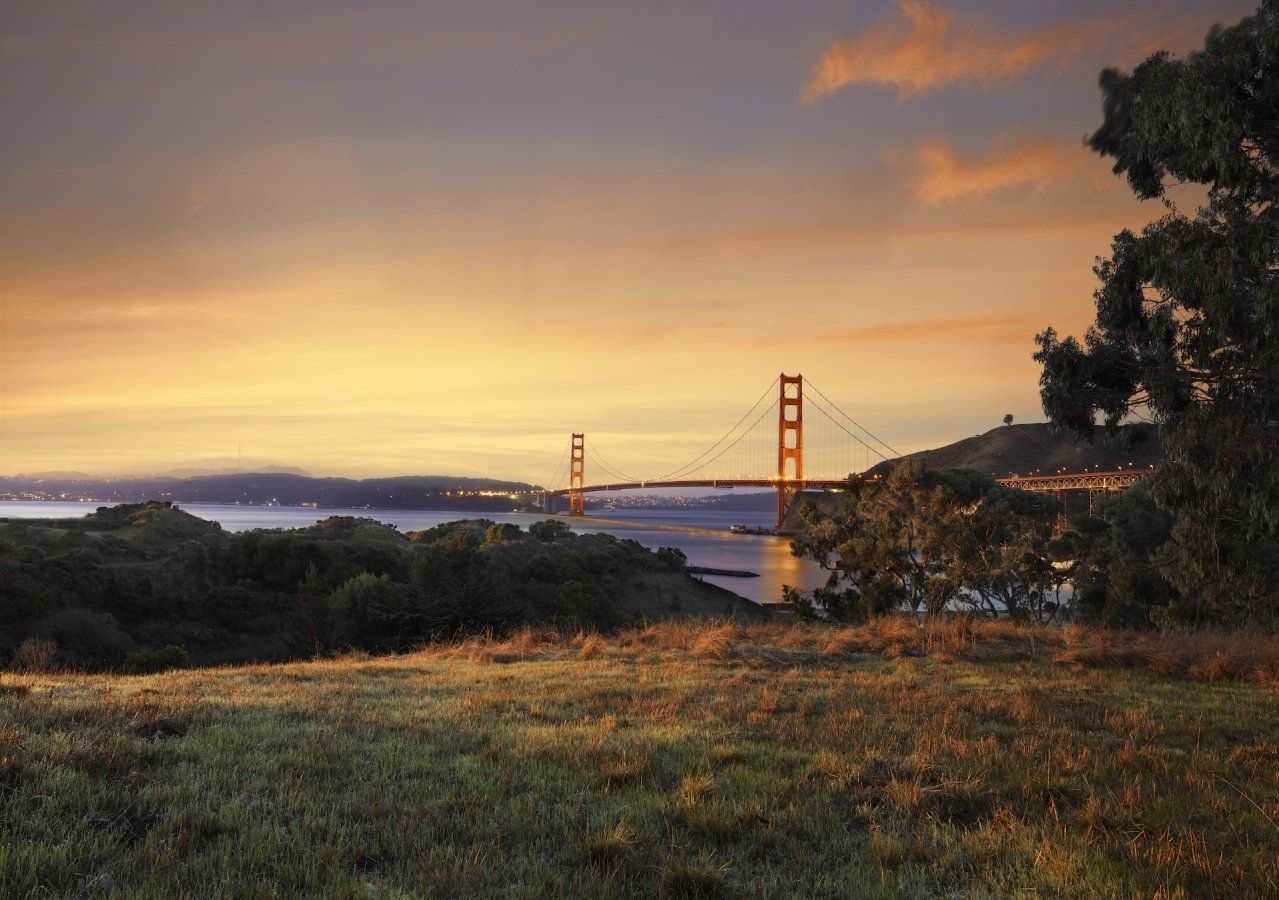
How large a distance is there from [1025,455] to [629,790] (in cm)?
11397

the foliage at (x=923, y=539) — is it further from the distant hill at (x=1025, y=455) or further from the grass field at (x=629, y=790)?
the distant hill at (x=1025, y=455)

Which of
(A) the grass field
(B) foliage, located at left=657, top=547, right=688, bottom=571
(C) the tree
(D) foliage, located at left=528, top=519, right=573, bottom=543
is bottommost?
(B) foliage, located at left=657, top=547, right=688, bottom=571

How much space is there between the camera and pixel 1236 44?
985 centimetres

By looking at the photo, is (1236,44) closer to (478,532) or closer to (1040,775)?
(1040,775)

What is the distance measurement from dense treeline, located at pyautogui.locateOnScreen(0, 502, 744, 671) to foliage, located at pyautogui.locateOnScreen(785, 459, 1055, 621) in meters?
8.04

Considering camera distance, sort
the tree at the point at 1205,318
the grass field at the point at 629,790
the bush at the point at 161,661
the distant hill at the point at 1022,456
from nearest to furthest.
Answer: the grass field at the point at 629,790, the tree at the point at 1205,318, the bush at the point at 161,661, the distant hill at the point at 1022,456

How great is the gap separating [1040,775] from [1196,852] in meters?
1.53

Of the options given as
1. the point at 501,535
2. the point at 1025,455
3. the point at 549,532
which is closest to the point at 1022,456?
the point at 1025,455

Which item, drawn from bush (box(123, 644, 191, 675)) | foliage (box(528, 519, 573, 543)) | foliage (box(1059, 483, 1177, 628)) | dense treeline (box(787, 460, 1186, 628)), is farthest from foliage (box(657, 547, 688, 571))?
bush (box(123, 644, 191, 675))

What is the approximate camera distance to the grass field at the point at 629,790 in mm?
4301

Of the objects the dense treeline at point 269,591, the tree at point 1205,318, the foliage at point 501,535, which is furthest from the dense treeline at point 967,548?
the foliage at point 501,535

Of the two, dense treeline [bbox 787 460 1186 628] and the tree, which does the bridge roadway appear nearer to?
dense treeline [bbox 787 460 1186 628]

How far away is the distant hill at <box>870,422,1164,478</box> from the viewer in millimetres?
85944

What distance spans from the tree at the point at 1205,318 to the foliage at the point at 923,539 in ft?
39.2
